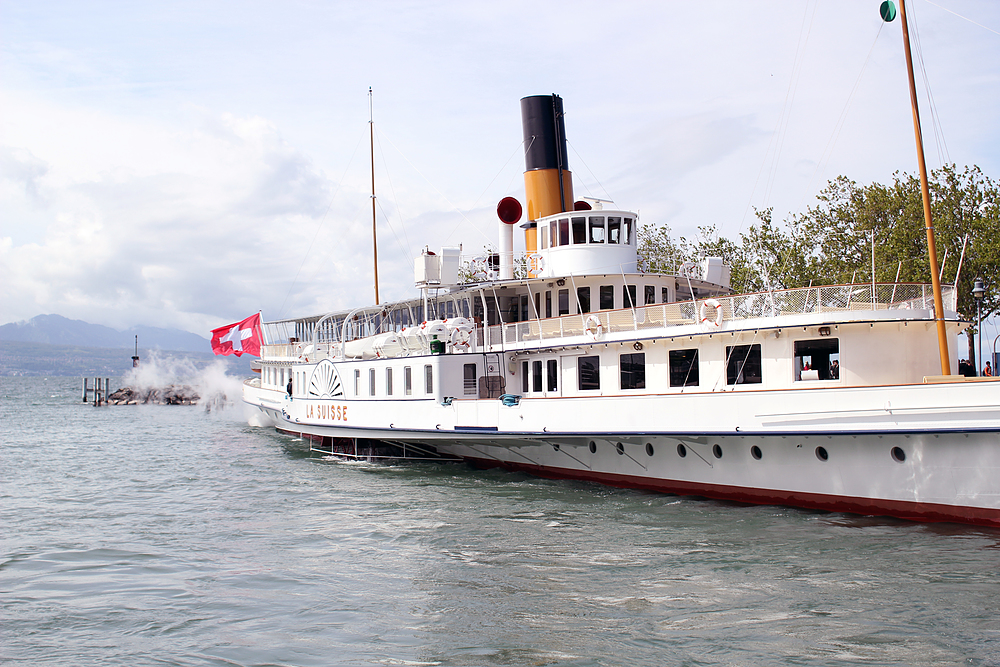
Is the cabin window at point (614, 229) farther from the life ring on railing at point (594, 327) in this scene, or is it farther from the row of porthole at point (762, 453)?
the row of porthole at point (762, 453)

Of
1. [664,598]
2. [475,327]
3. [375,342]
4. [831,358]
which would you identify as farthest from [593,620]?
[375,342]

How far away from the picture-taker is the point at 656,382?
1848cm

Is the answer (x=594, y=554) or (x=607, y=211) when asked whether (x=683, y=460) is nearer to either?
(x=594, y=554)

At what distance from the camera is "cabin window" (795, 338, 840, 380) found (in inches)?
634

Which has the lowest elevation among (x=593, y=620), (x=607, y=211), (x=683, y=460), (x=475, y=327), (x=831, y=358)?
(x=593, y=620)

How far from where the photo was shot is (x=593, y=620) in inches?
399

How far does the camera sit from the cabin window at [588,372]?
19922mm

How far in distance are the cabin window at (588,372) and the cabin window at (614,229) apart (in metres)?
4.14

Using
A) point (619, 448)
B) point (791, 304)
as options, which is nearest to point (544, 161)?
point (619, 448)

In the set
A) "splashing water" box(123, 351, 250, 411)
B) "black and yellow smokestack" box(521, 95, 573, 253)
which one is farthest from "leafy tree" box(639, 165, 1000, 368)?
"splashing water" box(123, 351, 250, 411)

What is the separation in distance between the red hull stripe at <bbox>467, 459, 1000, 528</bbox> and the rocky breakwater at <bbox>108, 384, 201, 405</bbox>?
69.0m

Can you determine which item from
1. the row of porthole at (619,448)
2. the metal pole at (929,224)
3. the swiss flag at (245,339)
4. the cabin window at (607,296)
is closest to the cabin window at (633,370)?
the row of porthole at (619,448)

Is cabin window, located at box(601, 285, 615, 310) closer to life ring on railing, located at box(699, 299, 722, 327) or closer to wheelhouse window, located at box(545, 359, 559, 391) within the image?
wheelhouse window, located at box(545, 359, 559, 391)

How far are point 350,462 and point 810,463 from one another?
1558cm
